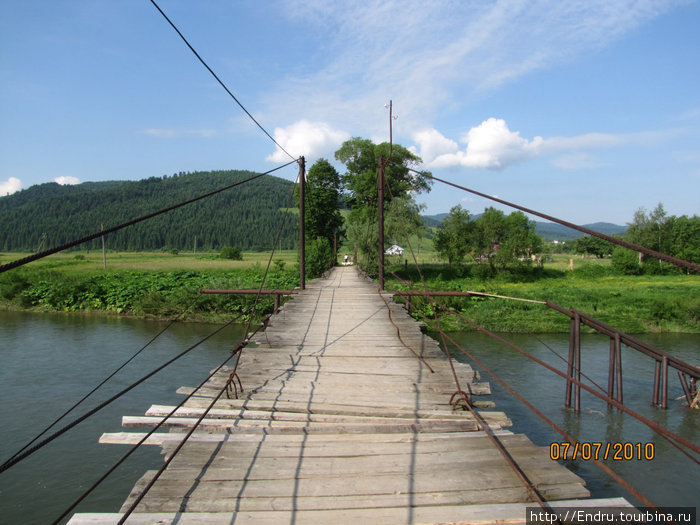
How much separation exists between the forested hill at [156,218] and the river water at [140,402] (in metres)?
64.3

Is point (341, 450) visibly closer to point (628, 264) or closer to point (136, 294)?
point (136, 294)

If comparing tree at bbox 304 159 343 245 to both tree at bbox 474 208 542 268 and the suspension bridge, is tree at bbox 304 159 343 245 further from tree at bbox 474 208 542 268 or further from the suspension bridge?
the suspension bridge

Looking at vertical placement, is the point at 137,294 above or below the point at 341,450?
below

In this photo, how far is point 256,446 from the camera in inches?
114

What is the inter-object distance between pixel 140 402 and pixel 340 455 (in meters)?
7.71

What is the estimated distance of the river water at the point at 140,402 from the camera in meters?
6.10

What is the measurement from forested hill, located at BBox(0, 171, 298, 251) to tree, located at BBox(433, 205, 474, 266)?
47.6 m

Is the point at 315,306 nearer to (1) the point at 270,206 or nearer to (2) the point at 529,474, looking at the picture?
(2) the point at 529,474

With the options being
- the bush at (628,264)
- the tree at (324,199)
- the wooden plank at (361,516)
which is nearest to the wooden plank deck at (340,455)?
the wooden plank at (361,516)

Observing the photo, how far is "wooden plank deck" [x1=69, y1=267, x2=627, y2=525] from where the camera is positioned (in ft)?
7.36

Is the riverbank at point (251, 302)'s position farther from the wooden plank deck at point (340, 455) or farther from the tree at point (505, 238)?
the wooden plank deck at point (340, 455)

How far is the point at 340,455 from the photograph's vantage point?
2.77 m

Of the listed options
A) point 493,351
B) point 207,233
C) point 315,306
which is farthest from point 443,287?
point 207,233

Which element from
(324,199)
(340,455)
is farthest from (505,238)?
(340,455)
